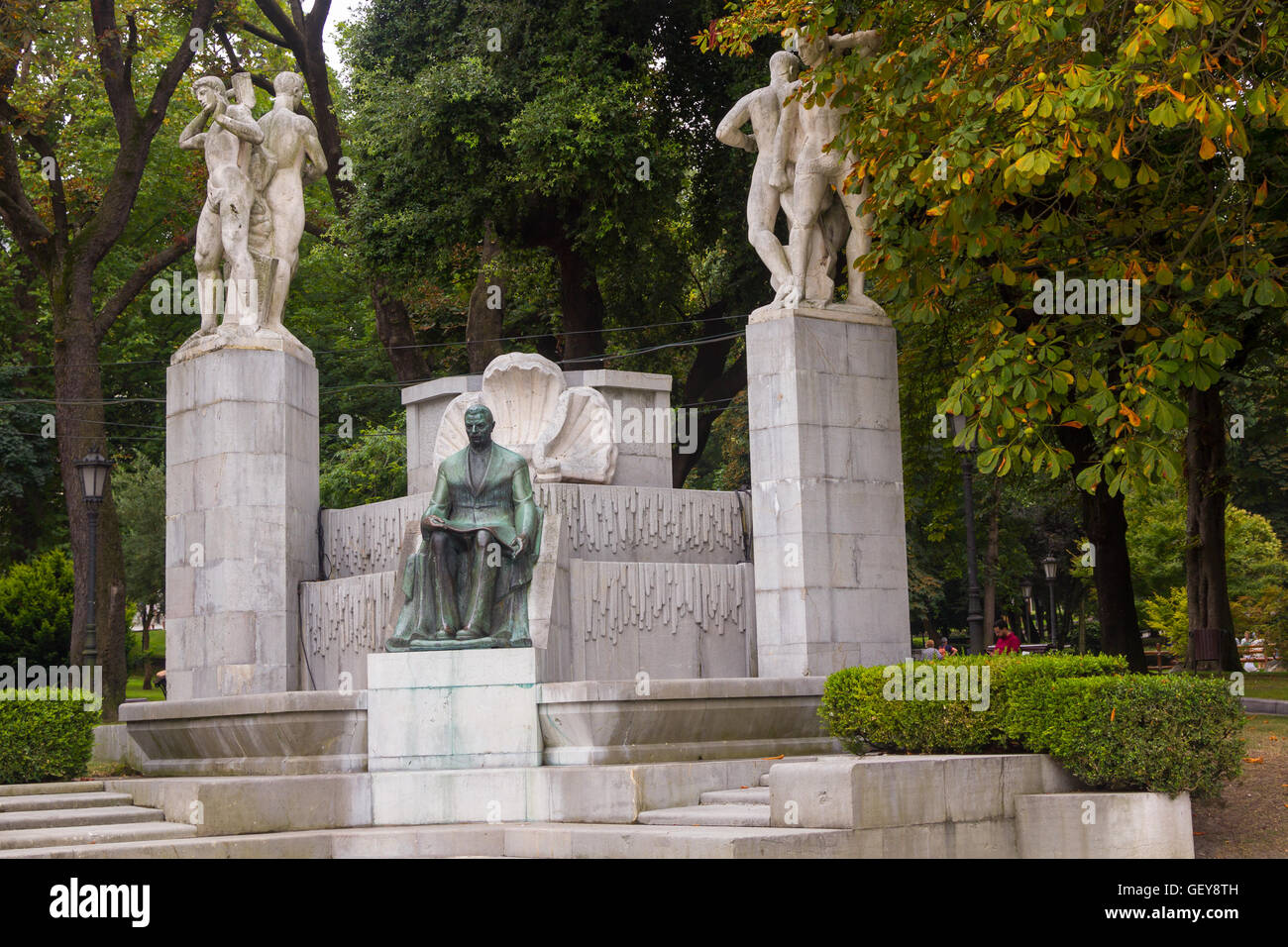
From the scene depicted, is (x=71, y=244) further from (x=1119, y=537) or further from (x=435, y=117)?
(x=1119, y=537)

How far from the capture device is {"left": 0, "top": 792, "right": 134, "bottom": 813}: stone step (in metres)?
12.8

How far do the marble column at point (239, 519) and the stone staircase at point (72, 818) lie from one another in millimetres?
2602

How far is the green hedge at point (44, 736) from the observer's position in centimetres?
1378

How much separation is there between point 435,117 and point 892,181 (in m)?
11.2

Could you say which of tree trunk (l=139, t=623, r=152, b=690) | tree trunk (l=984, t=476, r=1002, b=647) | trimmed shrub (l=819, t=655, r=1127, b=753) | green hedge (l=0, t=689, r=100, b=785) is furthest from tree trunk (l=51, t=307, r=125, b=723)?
tree trunk (l=984, t=476, r=1002, b=647)

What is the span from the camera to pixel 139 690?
1587 inches

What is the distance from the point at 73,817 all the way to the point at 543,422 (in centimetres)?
657

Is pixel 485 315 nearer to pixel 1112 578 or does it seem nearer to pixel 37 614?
pixel 37 614

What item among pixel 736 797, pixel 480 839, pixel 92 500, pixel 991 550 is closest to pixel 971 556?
pixel 736 797

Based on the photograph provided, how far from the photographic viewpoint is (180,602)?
16.5 meters

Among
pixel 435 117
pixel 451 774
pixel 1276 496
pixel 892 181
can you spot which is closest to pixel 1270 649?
pixel 1276 496

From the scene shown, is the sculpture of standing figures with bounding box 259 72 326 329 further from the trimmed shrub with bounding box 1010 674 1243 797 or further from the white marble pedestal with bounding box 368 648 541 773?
the trimmed shrub with bounding box 1010 674 1243 797

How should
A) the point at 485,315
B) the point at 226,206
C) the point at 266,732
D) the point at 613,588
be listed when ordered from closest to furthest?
the point at 266,732, the point at 613,588, the point at 226,206, the point at 485,315

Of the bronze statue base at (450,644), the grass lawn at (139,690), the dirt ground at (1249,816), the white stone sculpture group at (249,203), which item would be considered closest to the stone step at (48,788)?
the bronze statue base at (450,644)
